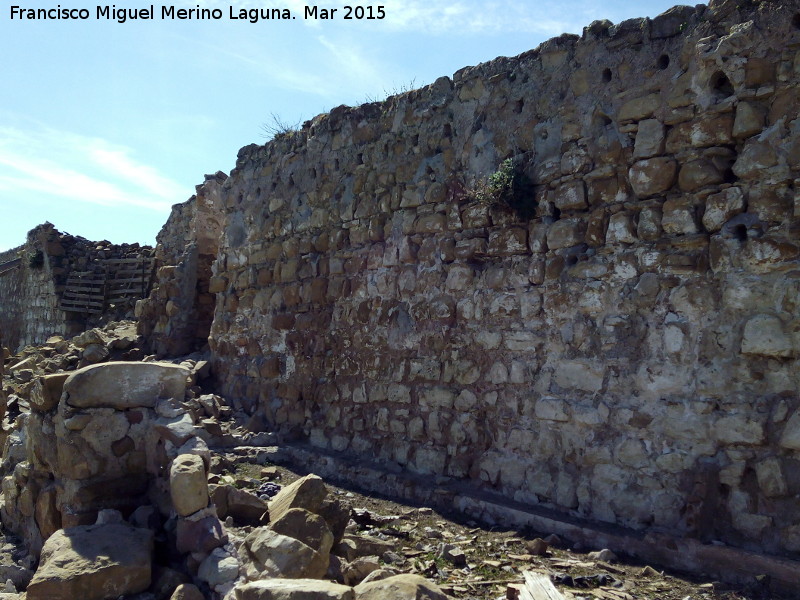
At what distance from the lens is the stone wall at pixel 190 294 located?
10.1 metres

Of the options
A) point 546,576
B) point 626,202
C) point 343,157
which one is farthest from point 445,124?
point 546,576

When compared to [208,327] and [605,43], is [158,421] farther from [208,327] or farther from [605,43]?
[208,327]

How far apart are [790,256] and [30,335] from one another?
17.6 m

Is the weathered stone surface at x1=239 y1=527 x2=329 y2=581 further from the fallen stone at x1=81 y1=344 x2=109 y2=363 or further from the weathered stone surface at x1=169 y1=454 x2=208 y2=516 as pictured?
the fallen stone at x1=81 y1=344 x2=109 y2=363

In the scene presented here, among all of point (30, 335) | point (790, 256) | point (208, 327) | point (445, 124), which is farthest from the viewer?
point (30, 335)

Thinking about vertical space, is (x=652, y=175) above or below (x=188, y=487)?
above

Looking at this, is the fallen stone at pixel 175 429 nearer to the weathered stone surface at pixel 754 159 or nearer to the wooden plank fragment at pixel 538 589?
the wooden plank fragment at pixel 538 589

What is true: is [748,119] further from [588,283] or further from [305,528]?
[305,528]

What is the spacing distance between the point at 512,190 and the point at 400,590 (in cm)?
345

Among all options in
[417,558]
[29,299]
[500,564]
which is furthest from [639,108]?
[29,299]

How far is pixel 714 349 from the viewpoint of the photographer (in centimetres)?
433

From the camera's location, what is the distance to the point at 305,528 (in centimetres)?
357

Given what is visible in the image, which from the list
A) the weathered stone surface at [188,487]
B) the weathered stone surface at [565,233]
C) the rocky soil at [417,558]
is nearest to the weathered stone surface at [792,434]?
the rocky soil at [417,558]

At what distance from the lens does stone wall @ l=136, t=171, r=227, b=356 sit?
1015 centimetres
